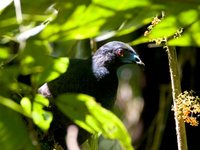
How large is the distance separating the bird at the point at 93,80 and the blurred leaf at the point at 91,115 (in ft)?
1.93

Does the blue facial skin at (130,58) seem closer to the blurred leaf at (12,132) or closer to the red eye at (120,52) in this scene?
the red eye at (120,52)

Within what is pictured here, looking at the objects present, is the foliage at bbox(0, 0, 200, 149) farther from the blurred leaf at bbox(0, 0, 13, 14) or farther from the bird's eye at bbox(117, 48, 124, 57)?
the bird's eye at bbox(117, 48, 124, 57)

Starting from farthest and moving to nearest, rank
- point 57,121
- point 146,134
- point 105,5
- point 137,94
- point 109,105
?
point 137,94 < point 146,134 < point 109,105 < point 57,121 < point 105,5

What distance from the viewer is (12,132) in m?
0.42

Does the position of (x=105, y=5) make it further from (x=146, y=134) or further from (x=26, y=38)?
(x=146, y=134)

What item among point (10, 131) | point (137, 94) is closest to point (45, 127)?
point (10, 131)

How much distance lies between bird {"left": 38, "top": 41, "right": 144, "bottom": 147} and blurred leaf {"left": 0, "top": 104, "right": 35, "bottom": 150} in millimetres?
592

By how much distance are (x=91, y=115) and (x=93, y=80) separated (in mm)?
834

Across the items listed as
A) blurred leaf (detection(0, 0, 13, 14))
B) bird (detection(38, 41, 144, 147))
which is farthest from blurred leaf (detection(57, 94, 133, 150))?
bird (detection(38, 41, 144, 147))

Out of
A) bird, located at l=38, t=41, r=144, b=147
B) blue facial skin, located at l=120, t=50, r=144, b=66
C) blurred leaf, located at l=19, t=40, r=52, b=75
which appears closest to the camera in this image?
blurred leaf, located at l=19, t=40, r=52, b=75

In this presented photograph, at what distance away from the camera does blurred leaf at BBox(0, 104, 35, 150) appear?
1.35ft

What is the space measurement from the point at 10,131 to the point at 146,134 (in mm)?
1550

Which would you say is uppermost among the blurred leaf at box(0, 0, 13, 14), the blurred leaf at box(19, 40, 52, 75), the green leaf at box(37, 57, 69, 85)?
the blurred leaf at box(0, 0, 13, 14)

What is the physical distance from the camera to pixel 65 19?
0.41 m
